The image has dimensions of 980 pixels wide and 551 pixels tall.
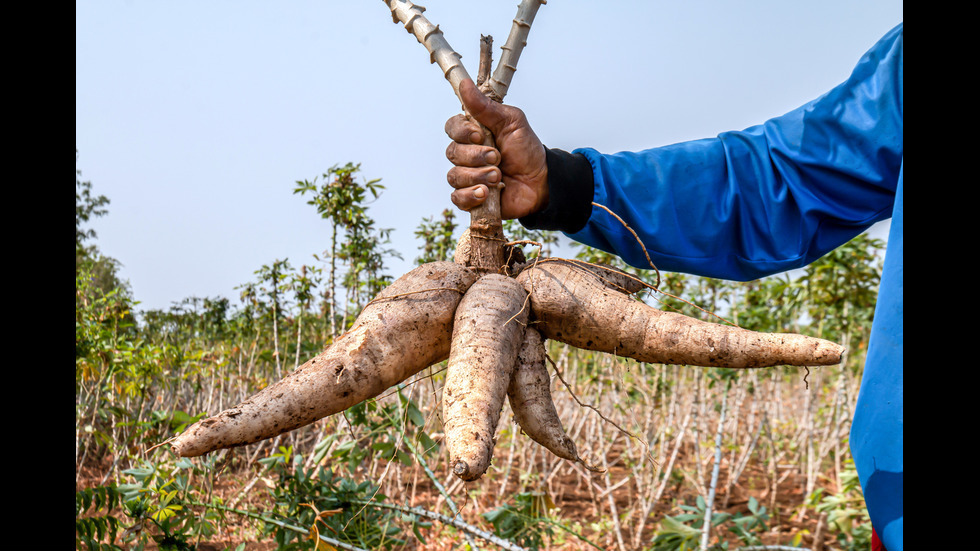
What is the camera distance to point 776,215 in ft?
5.46

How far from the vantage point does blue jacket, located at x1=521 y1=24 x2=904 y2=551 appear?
62.2 inches

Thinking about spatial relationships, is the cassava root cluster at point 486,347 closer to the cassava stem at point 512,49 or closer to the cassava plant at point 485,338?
the cassava plant at point 485,338

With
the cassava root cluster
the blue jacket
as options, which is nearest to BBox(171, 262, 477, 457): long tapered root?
the cassava root cluster

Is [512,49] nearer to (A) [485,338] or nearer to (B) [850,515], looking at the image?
(A) [485,338]

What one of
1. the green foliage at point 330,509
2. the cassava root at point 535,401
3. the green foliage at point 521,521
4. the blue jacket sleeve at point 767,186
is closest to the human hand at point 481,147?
the blue jacket sleeve at point 767,186

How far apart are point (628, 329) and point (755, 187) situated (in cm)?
55


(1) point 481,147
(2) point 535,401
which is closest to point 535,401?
(2) point 535,401

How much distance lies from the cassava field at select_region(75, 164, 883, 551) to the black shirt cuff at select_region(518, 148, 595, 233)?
38 centimetres

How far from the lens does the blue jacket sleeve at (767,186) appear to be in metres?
1.60

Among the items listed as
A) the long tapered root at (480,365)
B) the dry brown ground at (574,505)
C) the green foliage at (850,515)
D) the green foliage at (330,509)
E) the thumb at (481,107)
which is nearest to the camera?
the long tapered root at (480,365)

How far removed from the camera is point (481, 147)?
139cm

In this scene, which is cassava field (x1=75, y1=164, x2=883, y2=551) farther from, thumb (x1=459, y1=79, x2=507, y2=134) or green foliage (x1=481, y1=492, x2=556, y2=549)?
thumb (x1=459, y1=79, x2=507, y2=134)

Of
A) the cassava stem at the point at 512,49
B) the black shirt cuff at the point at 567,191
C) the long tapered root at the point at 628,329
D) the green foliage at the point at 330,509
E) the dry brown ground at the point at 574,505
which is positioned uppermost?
the cassava stem at the point at 512,49

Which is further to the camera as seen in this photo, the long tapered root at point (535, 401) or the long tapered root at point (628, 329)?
the long tapered root at point (535, 401)
